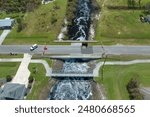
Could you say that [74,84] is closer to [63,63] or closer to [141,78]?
[63,63]

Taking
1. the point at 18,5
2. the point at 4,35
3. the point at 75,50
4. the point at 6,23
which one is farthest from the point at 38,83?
the point at 18,5

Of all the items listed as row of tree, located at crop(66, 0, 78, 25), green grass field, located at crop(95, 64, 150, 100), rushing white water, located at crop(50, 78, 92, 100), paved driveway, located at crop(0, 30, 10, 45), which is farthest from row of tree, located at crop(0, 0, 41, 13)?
green grass field, located at crop(95, 64, 150, 100)

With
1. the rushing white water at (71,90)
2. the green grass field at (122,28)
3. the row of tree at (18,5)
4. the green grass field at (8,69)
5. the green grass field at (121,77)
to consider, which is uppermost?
the row of tree at (18,5)

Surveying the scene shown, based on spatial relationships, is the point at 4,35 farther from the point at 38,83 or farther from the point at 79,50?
the point at 38,83

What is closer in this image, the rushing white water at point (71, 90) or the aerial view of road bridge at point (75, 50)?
the rushing white water at point (71, 90)

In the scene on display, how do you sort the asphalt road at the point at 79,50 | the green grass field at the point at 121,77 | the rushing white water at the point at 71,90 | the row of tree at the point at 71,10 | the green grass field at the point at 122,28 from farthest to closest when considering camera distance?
the row of tree at the point at 71,10 < the green grass field at the point at 122,28 < the asphalt road at the point at 79,50 < the rushing white water at the point at 71,90 < the green grass field at the point at 121,77

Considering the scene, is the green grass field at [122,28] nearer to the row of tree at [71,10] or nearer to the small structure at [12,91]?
the row of tree at [71,10]

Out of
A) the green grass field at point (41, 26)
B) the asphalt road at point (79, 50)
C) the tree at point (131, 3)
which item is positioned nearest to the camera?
the asphalt road at point (79, 50)

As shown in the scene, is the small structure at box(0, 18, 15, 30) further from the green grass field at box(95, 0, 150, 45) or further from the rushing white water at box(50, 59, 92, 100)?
the rushing white water at box(50, 59, 92, 100)

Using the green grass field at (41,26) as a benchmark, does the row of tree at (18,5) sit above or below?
above

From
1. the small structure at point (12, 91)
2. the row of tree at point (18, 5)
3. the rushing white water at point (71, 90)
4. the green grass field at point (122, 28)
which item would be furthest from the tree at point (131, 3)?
the small structure at point (12, 91)
